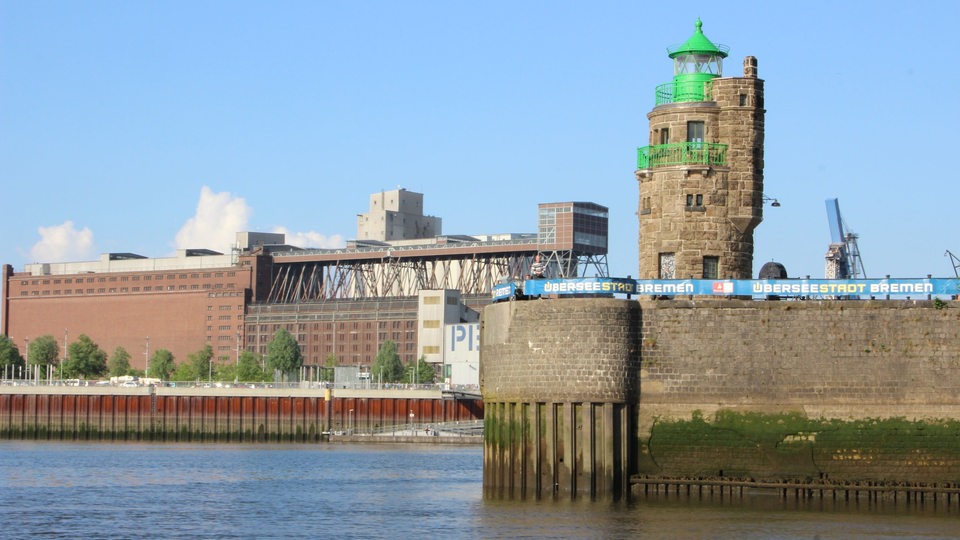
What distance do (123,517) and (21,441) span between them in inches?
3671

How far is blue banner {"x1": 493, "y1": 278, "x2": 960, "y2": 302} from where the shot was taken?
68750mm

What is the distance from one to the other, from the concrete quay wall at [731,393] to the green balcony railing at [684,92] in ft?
39.1

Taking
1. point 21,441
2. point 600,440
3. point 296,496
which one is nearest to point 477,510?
point 600,440

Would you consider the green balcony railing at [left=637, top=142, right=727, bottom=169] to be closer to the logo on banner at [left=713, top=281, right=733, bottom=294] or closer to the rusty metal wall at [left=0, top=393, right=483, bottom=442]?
the logo on banner at [left=713, top=281, right=733, bottom=294]

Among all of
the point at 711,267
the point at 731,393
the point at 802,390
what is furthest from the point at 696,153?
the point at 802,390

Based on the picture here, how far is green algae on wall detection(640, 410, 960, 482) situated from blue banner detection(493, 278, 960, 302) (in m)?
5.71

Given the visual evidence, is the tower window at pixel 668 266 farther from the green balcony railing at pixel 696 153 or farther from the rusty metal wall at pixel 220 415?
the rusty metal wall at pixel 220 415

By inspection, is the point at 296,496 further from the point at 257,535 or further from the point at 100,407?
the point at 100,407

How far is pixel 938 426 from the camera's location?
216 feet

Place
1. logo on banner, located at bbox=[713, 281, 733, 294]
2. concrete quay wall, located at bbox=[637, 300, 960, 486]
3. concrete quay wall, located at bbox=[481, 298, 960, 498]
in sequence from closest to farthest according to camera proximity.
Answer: concrete quay wall, located at bbox=[637, 300, 960, 486], concrete quay wall, located at bbox=[481, 298, 960, 498], logo on banner, located at bbox=[713, 281, 733, 294]

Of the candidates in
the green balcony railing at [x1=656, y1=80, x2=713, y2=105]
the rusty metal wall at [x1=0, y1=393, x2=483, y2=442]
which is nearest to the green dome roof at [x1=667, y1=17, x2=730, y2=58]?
the green balcony railing at [x1=656, y1=80, x2=713, y2=105]

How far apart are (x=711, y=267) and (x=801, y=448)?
1118cm

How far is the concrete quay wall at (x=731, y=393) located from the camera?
66438 mm

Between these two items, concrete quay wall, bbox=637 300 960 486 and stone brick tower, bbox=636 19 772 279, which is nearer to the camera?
concrete quay wall, bbox=637 300 960 486
